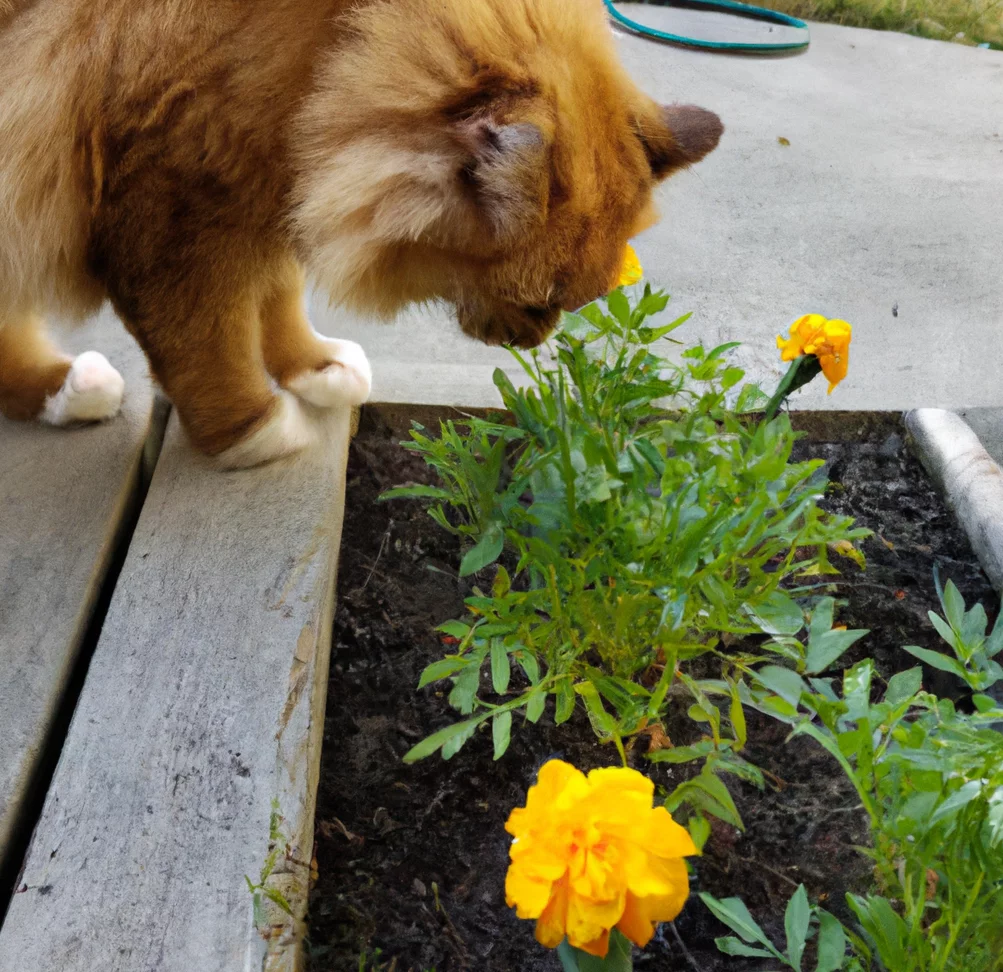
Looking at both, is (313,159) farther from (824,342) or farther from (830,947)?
(830,947)

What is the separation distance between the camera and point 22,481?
1731mm

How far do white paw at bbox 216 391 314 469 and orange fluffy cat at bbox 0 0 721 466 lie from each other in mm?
71

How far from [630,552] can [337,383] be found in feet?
2.77

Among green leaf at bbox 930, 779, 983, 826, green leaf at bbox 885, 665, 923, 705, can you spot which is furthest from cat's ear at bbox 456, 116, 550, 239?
green leaf at bbox 930, 779, 983, 826

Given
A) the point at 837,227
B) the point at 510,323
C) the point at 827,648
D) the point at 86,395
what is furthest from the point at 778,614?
the point at 837,227

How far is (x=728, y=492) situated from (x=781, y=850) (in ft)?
1.75

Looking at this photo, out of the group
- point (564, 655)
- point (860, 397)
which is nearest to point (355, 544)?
point (564, 655)

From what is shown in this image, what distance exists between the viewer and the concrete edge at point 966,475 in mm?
1740

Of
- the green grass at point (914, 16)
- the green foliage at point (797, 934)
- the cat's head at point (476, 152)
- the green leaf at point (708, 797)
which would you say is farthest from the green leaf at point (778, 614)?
the green grass at point (914, 16)

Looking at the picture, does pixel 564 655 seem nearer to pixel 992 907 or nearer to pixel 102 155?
pixel 992 907

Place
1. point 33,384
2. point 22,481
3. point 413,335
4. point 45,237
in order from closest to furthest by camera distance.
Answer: point 45,237 < point 22,481 < point 33,384 < point 413,335

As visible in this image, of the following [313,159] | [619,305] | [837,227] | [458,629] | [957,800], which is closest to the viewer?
[957,800]

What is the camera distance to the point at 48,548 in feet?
5.25

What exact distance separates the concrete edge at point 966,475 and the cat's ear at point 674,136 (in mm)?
792
